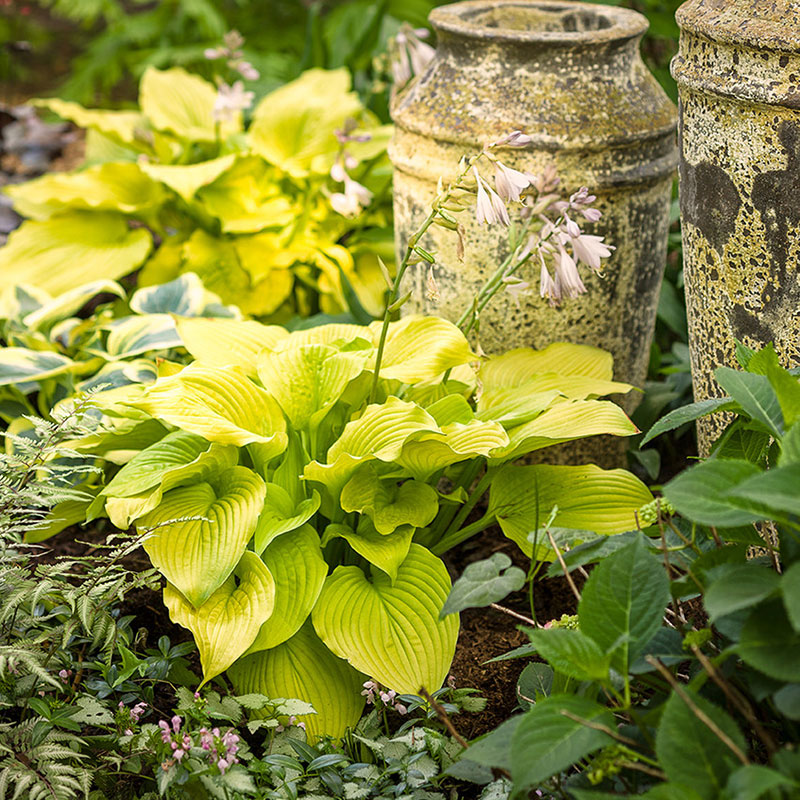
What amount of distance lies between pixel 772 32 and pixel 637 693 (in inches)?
40.3

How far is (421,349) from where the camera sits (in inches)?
74.7

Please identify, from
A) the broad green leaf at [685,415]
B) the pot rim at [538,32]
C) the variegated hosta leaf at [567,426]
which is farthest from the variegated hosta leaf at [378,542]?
the pot rim at [538,32]

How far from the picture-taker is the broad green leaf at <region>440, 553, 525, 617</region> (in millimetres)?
1158

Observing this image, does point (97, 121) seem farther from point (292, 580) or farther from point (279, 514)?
point (292, 580)

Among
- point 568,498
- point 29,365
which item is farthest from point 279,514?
point 29,365

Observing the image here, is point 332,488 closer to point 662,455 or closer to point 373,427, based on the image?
point 373,427

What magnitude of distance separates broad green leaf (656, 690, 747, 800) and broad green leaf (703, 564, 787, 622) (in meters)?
0.11

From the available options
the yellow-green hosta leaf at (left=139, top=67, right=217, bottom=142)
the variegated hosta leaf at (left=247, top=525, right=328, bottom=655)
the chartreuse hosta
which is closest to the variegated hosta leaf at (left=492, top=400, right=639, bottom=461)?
the chartreuse hosta

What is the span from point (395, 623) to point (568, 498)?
435mm

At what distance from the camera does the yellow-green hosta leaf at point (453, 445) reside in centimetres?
163

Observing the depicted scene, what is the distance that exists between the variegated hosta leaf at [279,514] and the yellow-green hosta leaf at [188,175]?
1.27 m

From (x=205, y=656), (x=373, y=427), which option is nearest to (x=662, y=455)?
(x=373, y=427)

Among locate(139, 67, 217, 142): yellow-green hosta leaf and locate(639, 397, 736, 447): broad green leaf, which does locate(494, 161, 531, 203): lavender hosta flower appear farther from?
locate(139, 67, 217, 142): yellow-green hosta leaf

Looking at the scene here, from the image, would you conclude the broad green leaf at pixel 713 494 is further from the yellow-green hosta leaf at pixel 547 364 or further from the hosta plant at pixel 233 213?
the hosta plant at pixel 233 213
